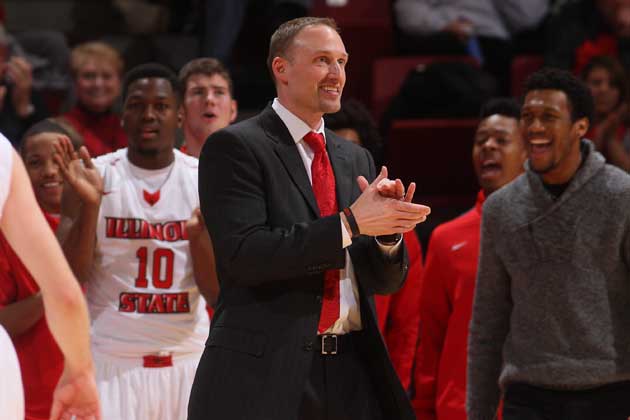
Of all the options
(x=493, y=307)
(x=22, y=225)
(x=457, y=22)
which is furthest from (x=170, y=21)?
(x=22, y=225)

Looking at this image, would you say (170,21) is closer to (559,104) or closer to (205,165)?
(559,104)

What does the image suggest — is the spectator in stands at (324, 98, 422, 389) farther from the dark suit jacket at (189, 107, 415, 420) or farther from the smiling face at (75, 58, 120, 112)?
the smiling face at (75, 58, 120, 112)

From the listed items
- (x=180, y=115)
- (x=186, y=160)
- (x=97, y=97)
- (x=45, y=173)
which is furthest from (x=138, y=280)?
(x=97, y=97)

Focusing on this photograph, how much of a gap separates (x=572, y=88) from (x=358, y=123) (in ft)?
5.05

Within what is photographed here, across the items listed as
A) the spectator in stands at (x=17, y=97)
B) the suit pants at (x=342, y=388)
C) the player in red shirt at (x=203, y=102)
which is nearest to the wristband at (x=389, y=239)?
the suit pants at (x=342, y=388)

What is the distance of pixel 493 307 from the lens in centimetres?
474

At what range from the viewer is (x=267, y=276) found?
357 cm

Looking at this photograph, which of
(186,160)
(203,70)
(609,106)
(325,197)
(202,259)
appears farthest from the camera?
(609,106)

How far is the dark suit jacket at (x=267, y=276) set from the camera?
358 cm

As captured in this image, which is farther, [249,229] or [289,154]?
[289,154]

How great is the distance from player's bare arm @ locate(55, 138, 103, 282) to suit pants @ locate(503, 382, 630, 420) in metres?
1.87

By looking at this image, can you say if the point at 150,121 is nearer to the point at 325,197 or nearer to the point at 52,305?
the point at 325,197

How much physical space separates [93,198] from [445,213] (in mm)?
3387

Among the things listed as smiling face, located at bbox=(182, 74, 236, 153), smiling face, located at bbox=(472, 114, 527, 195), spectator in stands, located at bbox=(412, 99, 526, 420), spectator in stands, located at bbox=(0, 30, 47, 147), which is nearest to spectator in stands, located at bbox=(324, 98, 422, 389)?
spectator in stands, located at bbox=(412, 99, 526, 420)
